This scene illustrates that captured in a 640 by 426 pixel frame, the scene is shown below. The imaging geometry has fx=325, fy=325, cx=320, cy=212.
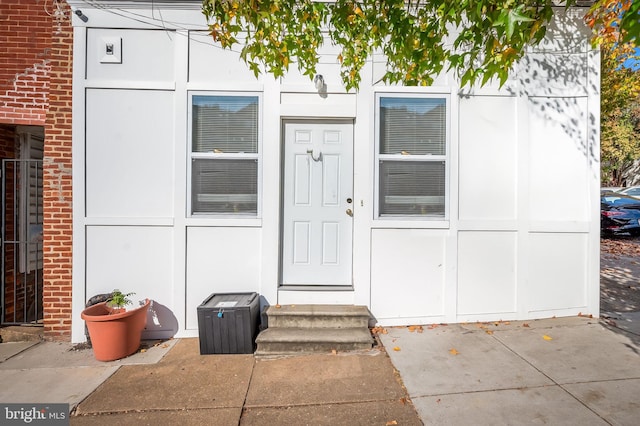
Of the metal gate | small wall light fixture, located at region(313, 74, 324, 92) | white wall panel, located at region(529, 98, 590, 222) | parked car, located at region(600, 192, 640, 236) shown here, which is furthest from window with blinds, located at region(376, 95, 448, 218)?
parked car, located at region(600, 192, 640, 236)

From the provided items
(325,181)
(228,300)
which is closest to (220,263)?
(228,300)

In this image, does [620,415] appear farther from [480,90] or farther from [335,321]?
[480,90]

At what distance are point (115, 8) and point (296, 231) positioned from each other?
3400 millimetres

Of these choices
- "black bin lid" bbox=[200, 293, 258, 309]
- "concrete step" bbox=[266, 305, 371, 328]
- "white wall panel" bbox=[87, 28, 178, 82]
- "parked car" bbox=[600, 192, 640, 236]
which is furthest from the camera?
"parked car" bbox=[600, 192, 640, 236]

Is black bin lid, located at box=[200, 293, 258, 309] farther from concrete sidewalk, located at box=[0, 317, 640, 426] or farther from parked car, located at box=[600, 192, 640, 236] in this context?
parked car, located at box=[600, 192, 640, 236]

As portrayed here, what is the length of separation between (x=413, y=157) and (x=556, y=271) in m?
2.33

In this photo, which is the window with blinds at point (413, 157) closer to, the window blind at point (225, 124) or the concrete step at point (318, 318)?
the concrete step at point (318, 318)

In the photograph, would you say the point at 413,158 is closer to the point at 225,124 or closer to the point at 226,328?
the point at 225,124

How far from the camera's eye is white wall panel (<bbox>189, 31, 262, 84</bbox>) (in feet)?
12.8

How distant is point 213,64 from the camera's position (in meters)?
3.91

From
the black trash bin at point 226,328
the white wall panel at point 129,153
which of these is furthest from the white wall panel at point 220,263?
the white wall panel at point 129,153

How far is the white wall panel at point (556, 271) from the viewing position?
4.09 metres

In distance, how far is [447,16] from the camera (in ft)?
7.74

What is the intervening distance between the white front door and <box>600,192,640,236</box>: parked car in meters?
9.91
